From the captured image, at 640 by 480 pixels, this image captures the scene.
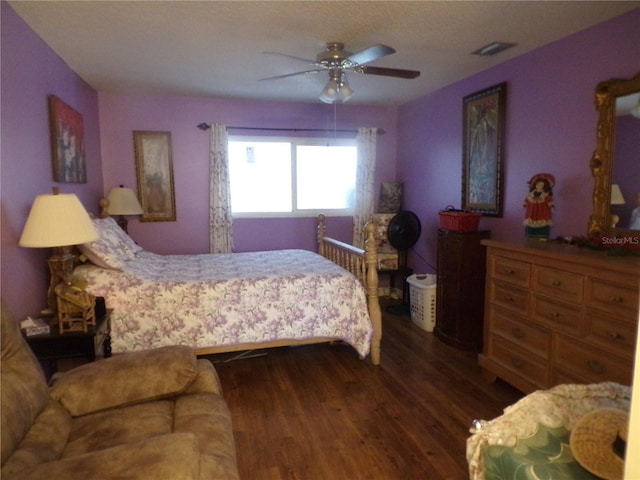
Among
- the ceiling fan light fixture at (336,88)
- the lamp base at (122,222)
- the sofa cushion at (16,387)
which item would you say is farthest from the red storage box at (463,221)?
the lamp base at (122,222)

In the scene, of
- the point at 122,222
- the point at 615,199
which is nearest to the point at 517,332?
the point at 615,199

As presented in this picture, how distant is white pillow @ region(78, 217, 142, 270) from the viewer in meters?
2.70

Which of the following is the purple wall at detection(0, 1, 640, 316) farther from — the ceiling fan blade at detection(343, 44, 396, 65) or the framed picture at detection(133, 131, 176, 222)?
the ceiling fan blade at detection(343, 44, 396, 65)

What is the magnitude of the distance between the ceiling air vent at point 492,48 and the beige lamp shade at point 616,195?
1.23 meters

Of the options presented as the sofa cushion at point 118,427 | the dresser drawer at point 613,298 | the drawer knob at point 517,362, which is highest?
the dresser drawer at point 613,298

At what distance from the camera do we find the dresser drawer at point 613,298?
1796 millimetres

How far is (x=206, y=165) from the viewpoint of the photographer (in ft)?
14.7

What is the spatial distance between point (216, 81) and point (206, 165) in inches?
41.6

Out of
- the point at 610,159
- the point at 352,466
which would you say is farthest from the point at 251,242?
the point at 610,159

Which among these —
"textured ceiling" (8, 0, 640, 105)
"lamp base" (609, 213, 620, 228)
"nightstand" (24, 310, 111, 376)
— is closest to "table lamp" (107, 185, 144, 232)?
"textured ceiling" (8, 0, 640, 105)

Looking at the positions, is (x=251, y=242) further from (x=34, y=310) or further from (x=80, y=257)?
(x=34, y=310)

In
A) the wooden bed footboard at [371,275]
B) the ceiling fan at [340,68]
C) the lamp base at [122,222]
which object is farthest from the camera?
the lamp base at [122,222]

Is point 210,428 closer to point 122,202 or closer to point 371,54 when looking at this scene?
point 371,54

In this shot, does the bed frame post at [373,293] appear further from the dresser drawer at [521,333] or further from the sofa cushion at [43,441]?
the sofa cushion at [43,441]
